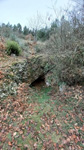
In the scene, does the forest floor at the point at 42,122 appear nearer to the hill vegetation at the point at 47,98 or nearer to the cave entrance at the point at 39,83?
the hill vegetation at the point at 47,98

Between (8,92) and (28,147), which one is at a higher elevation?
(8,92)

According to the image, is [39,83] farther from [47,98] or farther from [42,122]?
[42,122]

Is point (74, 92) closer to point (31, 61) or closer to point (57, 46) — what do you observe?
point (31, 61)

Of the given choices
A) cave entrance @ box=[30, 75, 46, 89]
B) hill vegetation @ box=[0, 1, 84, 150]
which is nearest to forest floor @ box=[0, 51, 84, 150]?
hill vegetation @ box=[0, 1, 84, 150]

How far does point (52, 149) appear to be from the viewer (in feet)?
6.26

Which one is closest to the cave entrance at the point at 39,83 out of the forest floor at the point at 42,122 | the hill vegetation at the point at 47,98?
the hill vegetation at the point at 47,98

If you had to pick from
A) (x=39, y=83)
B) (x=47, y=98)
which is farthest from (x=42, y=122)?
(x=39, y=83)

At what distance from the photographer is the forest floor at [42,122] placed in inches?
78.7

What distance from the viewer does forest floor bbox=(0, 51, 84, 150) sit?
78.7 inches

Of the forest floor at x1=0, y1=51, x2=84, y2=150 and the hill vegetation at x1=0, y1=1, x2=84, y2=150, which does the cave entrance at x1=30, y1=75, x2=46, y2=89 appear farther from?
the forest floor at x1=0, y1=51, x2=84, y2=150

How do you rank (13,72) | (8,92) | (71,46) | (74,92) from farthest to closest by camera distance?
(71,46)
(13,72)
(74,92)
(8,92)

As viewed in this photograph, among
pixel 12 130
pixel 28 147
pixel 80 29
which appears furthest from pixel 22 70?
pixel 80 29

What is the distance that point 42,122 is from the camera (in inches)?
98.1

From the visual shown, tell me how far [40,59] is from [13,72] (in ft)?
5.93
